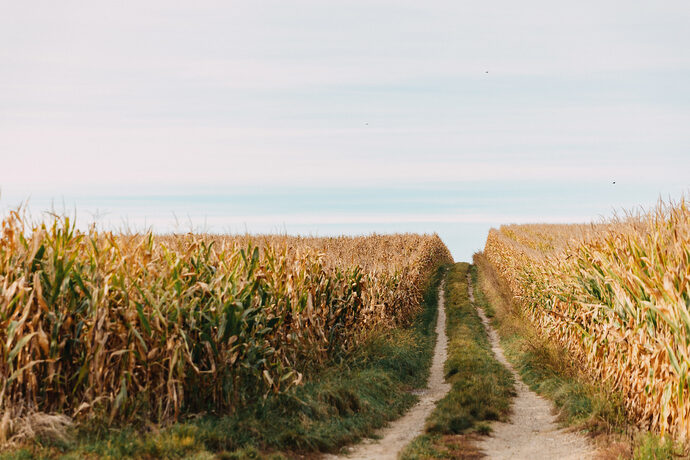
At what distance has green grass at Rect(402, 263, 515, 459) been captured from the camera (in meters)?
9.80

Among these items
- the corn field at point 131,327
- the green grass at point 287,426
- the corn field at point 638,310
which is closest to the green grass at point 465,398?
the green grass at point 287,426

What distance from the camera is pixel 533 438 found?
1068 cm

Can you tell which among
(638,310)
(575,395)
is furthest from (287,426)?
(638,310)

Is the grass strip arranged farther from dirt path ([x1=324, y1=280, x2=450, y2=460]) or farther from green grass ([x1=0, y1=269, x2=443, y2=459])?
green grass ([x1=0, y1=269, x2=443, y2=459])

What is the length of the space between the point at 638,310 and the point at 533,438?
2991mm

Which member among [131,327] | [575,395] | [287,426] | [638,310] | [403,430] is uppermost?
[638,310]

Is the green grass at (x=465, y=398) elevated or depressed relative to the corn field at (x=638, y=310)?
depressed

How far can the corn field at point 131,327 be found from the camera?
8648 mm

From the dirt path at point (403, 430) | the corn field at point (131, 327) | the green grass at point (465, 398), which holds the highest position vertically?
the corn field at point (131, 327)

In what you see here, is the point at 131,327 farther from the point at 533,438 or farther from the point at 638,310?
the point at 638,310

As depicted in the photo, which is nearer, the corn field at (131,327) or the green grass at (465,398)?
the corn field at (131,327)

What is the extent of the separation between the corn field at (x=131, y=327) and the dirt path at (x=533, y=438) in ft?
12.8

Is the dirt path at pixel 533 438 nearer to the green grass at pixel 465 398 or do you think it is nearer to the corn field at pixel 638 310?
the green grass at pixel 465 398

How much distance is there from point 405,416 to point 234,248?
4.98 meters
